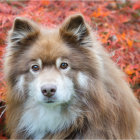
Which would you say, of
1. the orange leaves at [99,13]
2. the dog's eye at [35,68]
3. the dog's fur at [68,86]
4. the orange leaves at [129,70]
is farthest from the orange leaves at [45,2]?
the dog's eye at [35,68]

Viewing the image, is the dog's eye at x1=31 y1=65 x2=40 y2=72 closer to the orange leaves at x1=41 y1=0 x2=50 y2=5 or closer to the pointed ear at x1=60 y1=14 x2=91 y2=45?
the pointed ear at x1=60 y1=14 x2=91 y2=45

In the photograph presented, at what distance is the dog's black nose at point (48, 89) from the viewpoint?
12.1 ft

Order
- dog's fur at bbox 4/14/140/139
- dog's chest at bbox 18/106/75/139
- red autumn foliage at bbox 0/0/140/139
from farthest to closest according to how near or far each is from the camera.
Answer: red autumn foliage at bbox 0/0/140/139 < dog's chest at bbox 18/106/75/139 < dog's fur at bbox 4/14/140/139

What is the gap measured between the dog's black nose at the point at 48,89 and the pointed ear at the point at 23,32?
36.9 inches

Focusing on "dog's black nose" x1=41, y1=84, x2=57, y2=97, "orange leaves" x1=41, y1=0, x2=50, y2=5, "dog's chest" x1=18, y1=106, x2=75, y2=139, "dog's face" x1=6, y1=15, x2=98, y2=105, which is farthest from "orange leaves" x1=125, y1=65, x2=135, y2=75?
"dog's black nose" x1=41, y1=84, x2=57, y2=97

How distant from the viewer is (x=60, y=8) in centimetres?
670

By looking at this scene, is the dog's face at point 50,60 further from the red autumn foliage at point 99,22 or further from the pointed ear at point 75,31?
the red autumn foliage at point 99,22

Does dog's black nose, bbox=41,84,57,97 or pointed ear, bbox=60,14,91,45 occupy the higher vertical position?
pointed ear, bbox=60,14,91,45

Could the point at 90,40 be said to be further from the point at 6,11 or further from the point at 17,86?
the point at 6,11

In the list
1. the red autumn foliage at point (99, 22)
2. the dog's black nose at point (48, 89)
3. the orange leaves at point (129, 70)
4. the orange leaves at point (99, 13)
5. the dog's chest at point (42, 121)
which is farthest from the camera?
the orange leaves at point (99, 13)

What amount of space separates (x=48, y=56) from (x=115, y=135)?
1550mm

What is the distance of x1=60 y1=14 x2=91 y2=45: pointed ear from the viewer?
159 inches

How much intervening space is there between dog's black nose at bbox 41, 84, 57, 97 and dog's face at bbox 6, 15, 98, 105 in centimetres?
2

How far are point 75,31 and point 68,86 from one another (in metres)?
0.84
